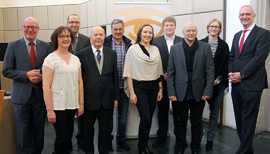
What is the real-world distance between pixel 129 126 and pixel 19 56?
1.97 m

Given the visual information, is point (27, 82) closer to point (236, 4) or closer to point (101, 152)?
point (101, 152)

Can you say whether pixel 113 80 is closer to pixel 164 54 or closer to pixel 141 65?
pixel 141 65

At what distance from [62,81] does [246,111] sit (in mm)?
2228

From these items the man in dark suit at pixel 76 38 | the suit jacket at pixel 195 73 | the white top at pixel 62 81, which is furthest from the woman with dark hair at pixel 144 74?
the man in dark suit at pixel 76 38

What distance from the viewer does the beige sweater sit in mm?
2973

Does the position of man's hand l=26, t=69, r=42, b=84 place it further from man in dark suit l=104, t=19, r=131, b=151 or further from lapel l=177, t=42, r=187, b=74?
lapel l=177, t=42, r=187, b=74

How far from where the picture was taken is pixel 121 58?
3.49m

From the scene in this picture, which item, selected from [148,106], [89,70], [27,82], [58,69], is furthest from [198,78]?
[27,82]

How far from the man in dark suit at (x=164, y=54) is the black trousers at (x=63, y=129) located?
1478mm

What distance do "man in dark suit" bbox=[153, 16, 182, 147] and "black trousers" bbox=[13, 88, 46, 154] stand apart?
1685 millimetres

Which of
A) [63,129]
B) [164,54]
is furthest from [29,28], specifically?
[164,54]

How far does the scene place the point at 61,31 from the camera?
2479 mm

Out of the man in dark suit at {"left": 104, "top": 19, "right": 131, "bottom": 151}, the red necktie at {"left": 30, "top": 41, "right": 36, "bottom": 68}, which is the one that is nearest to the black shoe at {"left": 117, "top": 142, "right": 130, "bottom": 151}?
the man in dark suit at {"left": 104, "top": 19, "right": 131, "bottom": 151}

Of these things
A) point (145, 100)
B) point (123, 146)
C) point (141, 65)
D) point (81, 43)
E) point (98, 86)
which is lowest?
point (123, 146)
